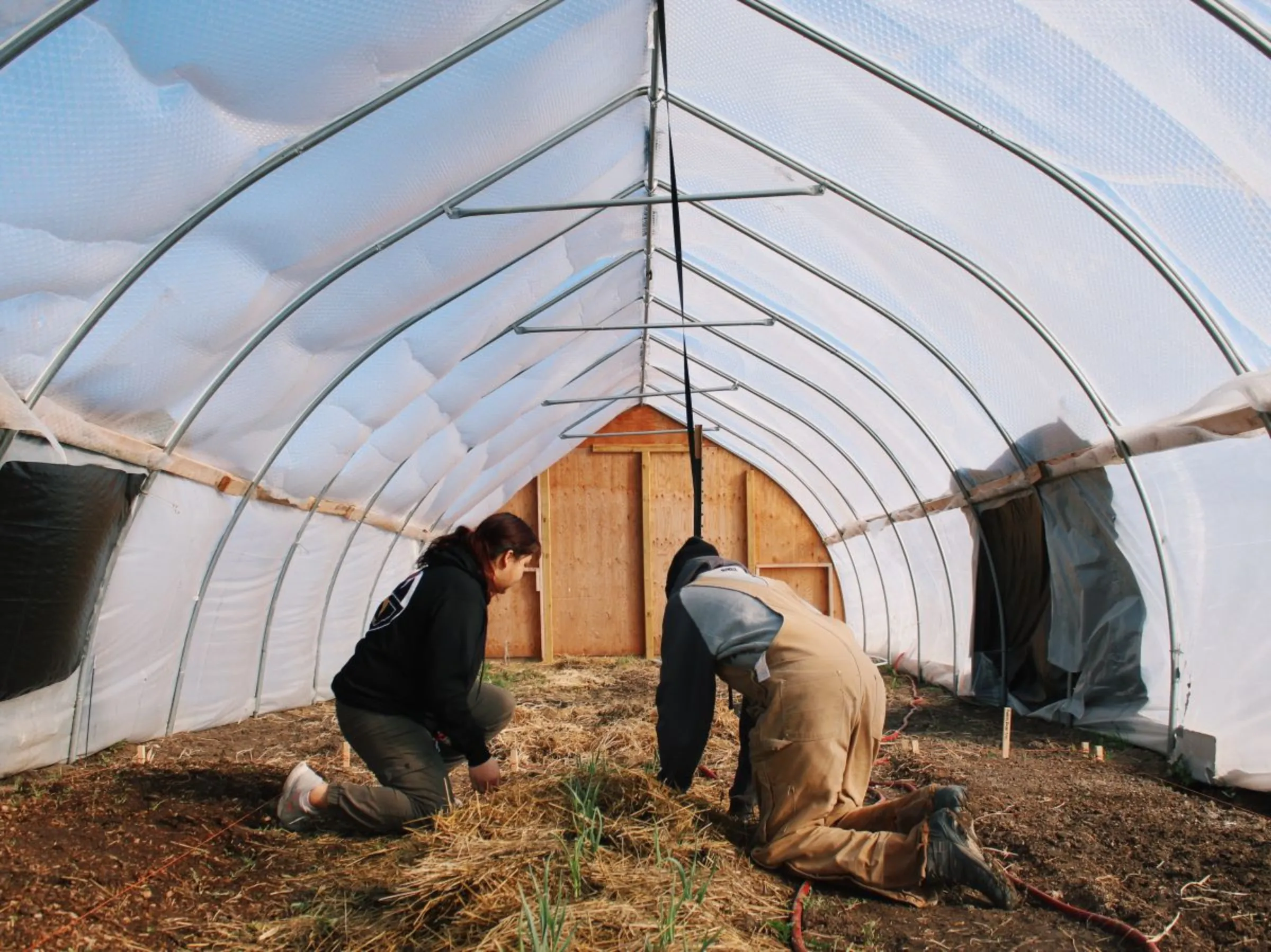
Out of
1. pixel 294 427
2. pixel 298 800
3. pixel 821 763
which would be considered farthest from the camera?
pixel 294 427

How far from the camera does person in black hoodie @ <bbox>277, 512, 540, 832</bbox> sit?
394cm

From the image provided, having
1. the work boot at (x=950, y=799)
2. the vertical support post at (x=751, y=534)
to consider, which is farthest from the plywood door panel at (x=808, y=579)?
the work boot at (x=950, y=799)

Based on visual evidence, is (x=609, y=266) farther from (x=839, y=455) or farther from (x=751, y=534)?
(x=751, y=534)

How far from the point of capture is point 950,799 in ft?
11.1

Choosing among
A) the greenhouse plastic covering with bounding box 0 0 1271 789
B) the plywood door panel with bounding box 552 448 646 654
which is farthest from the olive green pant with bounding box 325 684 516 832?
the plywood door panel with bounding box 552 448 646 654

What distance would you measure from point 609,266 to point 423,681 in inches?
200

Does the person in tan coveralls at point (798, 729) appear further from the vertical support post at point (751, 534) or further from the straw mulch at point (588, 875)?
the vertical support post at point (751, 534)

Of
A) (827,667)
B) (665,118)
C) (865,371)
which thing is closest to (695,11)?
(665,118)

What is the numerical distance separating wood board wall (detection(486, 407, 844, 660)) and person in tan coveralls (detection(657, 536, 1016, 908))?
10190 mm

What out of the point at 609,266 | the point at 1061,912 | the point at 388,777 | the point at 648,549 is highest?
the point at 609,266

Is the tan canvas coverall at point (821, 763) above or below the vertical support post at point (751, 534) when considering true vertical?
below

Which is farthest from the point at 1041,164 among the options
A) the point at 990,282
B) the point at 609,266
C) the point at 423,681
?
the point at 609,266

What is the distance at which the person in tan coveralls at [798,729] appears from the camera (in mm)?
3514

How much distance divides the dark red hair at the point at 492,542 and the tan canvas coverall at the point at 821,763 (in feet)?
3.07
